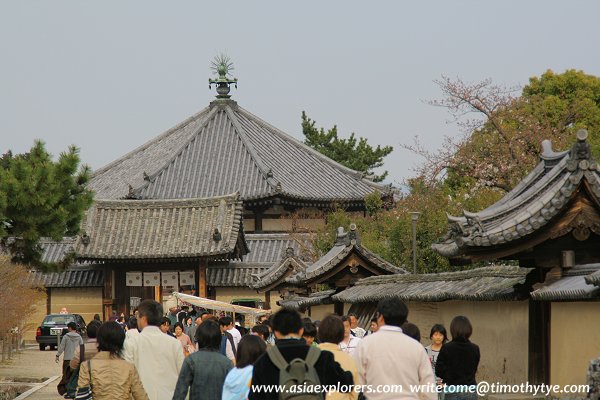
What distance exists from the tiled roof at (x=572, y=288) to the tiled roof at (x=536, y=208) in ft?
1.82

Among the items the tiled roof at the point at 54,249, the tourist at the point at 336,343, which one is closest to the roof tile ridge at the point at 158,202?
the tiled roof at the point at 54,249

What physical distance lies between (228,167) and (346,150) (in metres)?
15.8

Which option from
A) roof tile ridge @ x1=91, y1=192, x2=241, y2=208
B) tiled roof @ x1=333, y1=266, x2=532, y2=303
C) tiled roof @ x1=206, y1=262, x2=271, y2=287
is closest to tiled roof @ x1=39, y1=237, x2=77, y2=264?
roof tile ridge @ x1=91, y1=192, x2=241, y2=208

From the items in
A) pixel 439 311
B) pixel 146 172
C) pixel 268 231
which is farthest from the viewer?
pixel 146 172

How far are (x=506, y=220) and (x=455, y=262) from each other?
10.8 ft

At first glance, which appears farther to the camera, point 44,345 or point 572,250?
point 44,345

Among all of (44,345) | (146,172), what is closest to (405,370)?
(44,345)

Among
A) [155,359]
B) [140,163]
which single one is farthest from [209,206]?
[155,359]

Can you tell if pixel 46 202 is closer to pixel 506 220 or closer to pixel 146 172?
pixel 506 220

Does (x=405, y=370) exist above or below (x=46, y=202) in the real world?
below

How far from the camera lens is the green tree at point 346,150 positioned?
232 ft

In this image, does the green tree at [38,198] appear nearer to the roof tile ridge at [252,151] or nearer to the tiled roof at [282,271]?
the tiled roof at [282,271]

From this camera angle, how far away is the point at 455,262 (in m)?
18.1

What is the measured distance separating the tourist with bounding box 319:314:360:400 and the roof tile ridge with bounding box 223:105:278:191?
4209 centimetres
